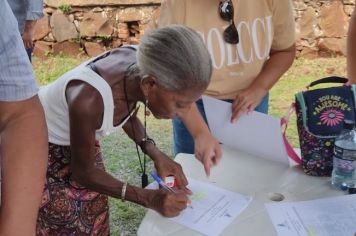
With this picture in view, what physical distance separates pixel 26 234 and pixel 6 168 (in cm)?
14

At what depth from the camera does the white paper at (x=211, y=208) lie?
1.31 meters

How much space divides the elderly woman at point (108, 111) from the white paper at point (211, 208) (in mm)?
41

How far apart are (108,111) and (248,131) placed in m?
0.52

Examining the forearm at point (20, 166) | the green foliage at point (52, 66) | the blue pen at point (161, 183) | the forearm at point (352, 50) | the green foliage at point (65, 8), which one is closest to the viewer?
the forearm at point (20, 166)

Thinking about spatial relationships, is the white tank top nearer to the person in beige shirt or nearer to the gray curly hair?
the gray curly hair

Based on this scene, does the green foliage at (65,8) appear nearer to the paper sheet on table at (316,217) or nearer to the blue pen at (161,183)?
the blue pen at (161,183)

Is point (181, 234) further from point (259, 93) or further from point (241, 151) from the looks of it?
point (259, 93)

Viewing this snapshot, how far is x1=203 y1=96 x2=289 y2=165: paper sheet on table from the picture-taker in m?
1.61

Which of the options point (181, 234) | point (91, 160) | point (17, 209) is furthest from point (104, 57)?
point (17, 209)

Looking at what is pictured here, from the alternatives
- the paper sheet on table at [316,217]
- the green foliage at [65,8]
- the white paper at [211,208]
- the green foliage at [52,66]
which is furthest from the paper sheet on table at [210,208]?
the green foliage at [65,8]

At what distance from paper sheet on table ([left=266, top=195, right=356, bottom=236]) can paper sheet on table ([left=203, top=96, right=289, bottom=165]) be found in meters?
0.28

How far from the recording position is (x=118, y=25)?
5305mm

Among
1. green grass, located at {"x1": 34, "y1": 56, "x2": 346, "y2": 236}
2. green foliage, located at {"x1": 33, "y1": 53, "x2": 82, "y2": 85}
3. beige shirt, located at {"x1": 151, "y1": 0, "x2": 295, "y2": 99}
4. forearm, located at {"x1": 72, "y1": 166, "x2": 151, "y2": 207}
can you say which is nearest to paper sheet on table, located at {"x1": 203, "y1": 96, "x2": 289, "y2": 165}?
beige shirt, located at {"x1": 151, "y1": 0, "x2": 295, "y2": 99}

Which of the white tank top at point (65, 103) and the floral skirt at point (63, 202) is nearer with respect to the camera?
the white tank top at point (65, 103)
